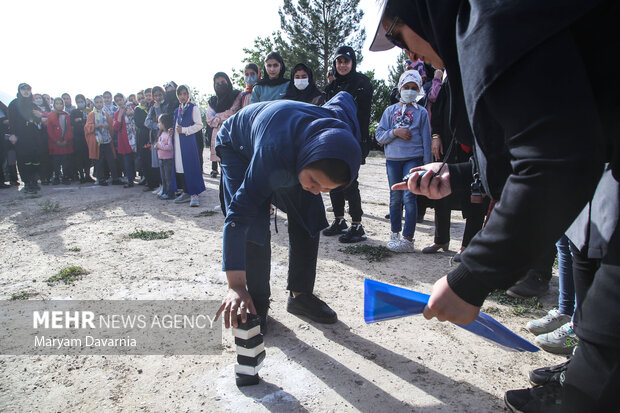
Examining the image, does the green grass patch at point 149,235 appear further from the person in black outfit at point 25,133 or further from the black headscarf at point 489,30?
the person in black outfit at point 25,133

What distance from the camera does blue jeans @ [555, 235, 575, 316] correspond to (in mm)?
2410

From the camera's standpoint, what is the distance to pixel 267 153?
202cm

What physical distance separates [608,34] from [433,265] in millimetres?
3129

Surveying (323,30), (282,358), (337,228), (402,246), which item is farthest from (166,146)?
(323,30)

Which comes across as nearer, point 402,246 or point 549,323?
point 549,323

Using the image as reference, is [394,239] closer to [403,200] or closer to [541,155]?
[403,200]

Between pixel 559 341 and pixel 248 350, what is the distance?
69.9 inches

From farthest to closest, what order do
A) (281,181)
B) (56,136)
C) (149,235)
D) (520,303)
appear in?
(56,136)
(149,235)
(520,303)
(281,181)

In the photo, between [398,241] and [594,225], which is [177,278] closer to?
[398,241]

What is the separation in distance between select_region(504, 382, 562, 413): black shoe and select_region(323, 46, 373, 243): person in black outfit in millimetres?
2856

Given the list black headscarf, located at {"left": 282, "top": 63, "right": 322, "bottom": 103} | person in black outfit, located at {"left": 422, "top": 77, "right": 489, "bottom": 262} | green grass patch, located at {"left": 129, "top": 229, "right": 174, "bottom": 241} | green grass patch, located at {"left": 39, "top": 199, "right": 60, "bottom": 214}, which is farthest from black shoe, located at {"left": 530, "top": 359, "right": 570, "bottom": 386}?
green grass patch, located at {"left": 39, "top": 199, "right": 60, "bottom": 214}

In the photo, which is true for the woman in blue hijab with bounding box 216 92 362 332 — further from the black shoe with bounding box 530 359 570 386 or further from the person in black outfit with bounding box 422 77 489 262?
the person in black outfit with bounding box 422 77 489 262

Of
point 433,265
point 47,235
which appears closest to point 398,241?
point 433,265

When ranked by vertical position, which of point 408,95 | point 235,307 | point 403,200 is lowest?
point 235,307
